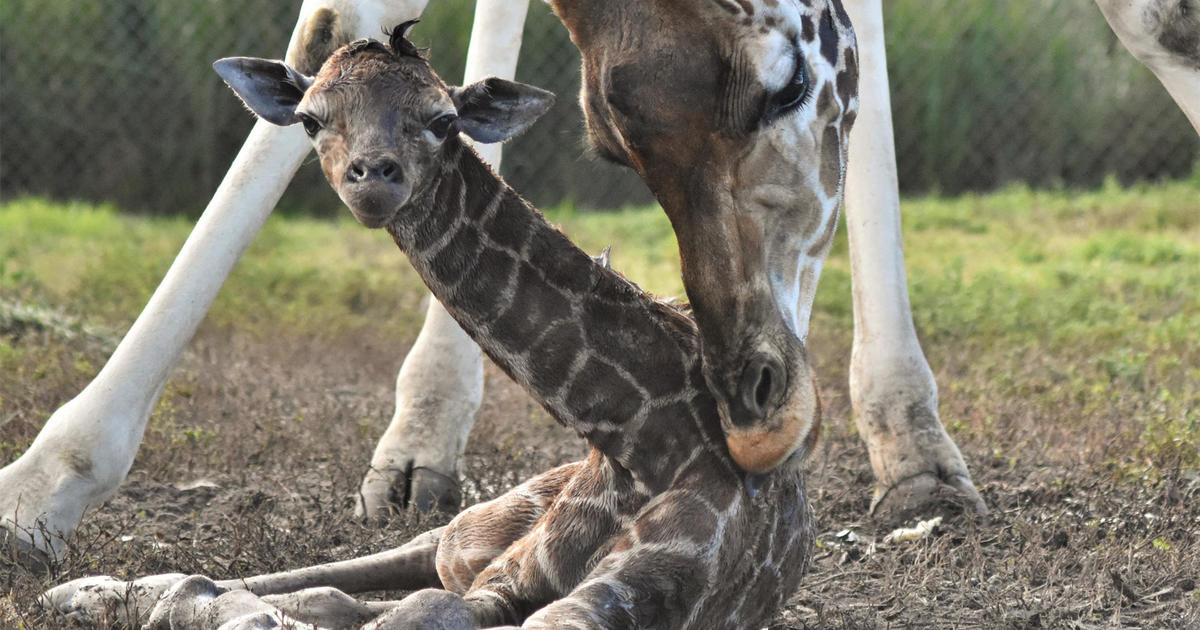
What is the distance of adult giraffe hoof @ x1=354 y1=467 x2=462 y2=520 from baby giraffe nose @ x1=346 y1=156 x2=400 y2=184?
6.12ft

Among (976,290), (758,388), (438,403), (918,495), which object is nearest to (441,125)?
(758,388)

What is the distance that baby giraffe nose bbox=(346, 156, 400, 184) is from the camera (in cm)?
284

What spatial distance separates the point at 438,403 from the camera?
4.85 m

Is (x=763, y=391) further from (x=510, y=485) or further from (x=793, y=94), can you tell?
(x=510, y=485)

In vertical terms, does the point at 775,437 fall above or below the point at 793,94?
below

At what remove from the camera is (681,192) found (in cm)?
296

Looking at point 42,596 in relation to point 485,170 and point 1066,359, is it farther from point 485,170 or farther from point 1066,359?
point 1066,359

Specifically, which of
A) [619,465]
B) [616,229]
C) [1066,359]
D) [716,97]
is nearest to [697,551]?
[619,465]

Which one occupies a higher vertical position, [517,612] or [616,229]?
[517,612]

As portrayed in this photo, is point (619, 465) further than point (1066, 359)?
No

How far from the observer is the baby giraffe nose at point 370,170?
2.84 metres

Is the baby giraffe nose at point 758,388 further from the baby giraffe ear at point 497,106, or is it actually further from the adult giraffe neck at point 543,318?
the baby giraffe ear at point 497,106

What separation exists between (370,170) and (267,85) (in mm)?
517

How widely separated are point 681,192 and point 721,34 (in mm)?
326
